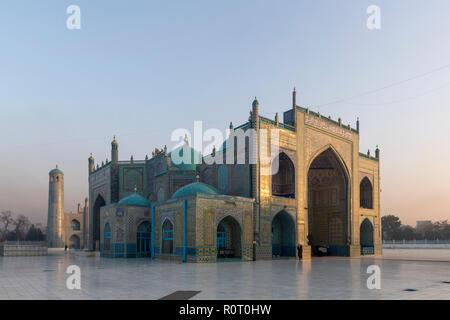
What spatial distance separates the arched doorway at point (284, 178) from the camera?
1157 inches

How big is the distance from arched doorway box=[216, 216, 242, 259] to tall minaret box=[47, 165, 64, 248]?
4260 cm

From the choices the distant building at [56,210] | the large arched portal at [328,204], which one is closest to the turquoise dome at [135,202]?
the large arched portal at [328,204]

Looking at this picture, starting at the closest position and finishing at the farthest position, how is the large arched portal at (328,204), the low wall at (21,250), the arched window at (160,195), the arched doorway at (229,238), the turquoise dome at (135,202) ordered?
the arched doorway at (229,238)
the turquoise dome at (135,202)
the large arched portal at (328,204)
the low wall at (21,250)
the arched window at (160,195)

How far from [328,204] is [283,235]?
7.58 m

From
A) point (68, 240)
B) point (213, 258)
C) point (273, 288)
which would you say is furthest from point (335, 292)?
point (68, 240)

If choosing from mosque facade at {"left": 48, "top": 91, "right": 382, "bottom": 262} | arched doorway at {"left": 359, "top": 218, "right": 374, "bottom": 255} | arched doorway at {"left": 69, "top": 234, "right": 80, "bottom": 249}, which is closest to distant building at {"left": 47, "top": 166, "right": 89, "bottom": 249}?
arched doorway at {"left": 69, "top": 234, "right": 80, "bottom": 249}

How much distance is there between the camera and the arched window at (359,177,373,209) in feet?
124

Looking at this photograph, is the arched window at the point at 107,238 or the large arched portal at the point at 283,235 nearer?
the large arched portal at the point at 283,235

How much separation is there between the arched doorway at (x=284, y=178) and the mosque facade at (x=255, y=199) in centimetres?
8

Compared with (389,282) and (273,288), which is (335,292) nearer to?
(273,288)

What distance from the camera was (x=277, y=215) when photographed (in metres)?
29.4

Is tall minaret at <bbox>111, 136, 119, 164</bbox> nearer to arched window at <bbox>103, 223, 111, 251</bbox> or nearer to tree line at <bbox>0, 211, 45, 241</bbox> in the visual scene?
arched window at <bbox>103, 223, 111, 251</bbox>

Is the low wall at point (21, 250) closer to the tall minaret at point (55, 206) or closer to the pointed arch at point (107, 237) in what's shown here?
the pointed arch at point (107, 237)
